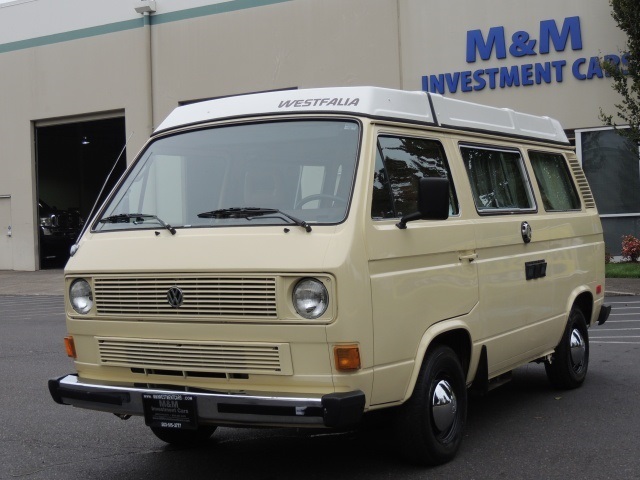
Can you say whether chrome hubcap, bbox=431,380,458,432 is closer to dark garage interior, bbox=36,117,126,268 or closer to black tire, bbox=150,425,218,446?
black tire, bbox=150,425,218,446

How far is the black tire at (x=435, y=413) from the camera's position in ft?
18.4

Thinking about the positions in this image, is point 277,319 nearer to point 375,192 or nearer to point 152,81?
point 375,192

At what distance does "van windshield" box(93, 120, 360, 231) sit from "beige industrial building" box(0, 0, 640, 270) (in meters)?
13.8

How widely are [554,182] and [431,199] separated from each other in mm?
3092

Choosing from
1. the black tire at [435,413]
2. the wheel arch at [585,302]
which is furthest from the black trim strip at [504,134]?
the black tire at [435,413]

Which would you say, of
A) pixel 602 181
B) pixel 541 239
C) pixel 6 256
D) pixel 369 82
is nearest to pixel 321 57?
pixel 369 82

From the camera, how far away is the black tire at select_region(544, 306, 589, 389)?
26.6 ft

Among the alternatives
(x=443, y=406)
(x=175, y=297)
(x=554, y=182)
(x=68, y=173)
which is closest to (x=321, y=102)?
(x=175, y=297)

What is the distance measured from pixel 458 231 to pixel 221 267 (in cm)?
181

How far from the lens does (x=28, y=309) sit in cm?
1897

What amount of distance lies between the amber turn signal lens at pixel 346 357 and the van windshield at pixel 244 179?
71 centimetres

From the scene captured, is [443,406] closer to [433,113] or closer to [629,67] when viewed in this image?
[433,113]

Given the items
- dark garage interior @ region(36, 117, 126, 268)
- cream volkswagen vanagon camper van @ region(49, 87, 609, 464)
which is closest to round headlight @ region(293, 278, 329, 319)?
cream volkswagen vanagon camper van @ region(49, 87, 609, 464)

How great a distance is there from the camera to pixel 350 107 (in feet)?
18.7
